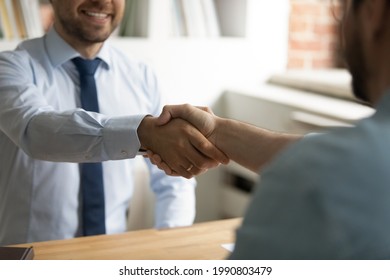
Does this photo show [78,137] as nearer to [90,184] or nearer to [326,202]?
[90,184]

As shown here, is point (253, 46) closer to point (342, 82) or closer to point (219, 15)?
point (219, 15)

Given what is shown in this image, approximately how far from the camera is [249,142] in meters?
1.41

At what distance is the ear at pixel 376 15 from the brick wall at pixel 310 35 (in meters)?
2.55

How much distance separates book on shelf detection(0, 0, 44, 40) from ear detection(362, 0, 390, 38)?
2016 millimetres

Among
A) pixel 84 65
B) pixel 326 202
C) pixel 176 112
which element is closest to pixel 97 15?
pixel 84 65

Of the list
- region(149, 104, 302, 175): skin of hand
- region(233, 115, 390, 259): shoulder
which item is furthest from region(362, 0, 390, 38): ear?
region(149, 104, 302, 175): skin of hand

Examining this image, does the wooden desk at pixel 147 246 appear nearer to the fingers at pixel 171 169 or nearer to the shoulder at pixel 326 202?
the fingers at pixel 171 169

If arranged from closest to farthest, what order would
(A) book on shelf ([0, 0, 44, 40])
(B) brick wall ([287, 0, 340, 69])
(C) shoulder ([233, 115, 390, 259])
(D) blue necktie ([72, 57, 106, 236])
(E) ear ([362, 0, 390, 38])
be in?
(C) shoulder ([233, 115, 390, 259]) → (E) ear ([362, 0, 390, 38]) → (D) blue necktie ([72, 57, 106, 236]) → (A) book on shelf ([0, 0, 44, 40]) → (B) brick wall ([287, 0, 340, 69])

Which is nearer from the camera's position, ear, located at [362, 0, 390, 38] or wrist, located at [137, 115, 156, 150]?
ear, located at [362, 0, 390, 38]

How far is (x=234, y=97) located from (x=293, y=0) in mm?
682

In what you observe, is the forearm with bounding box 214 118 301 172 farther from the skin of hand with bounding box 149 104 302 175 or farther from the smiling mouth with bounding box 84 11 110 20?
the smiling mouth with bounding box 84 11 110 20

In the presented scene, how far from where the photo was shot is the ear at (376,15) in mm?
711

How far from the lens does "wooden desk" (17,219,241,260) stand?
129 cm

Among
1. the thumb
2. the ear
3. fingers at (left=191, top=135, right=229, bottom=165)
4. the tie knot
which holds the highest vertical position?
the ear
